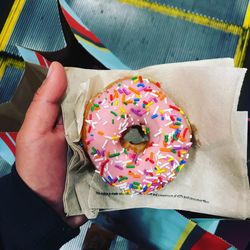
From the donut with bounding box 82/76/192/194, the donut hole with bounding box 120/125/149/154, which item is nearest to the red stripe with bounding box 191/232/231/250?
the donut with bounding box 82/76/192/194

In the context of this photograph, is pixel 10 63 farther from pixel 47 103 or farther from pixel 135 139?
pixel 135 139

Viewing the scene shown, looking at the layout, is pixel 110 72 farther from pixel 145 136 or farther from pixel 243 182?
pixel 243 182

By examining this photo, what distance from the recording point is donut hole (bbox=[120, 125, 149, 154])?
1063 mm

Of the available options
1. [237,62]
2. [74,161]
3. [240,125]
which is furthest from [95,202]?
[237,62]

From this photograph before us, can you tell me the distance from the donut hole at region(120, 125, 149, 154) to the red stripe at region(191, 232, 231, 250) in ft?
0.99

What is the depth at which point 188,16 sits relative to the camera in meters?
1.50

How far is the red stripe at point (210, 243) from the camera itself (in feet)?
3.41

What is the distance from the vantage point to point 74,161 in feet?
3.29

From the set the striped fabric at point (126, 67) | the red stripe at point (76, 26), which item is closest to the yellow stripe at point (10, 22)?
the striped fabric at point (126, 67)

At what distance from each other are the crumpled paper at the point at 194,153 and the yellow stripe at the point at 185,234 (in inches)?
1.9

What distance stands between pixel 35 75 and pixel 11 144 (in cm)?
29

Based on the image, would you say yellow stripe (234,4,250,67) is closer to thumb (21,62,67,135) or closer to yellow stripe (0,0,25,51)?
thumb (21,62,67,135)

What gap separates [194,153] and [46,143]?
428 mm

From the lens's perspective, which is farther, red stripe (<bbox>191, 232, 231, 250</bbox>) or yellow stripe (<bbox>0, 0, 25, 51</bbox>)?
yellow stripe (<bbox>0, 0, 25, 51</bbox>)
